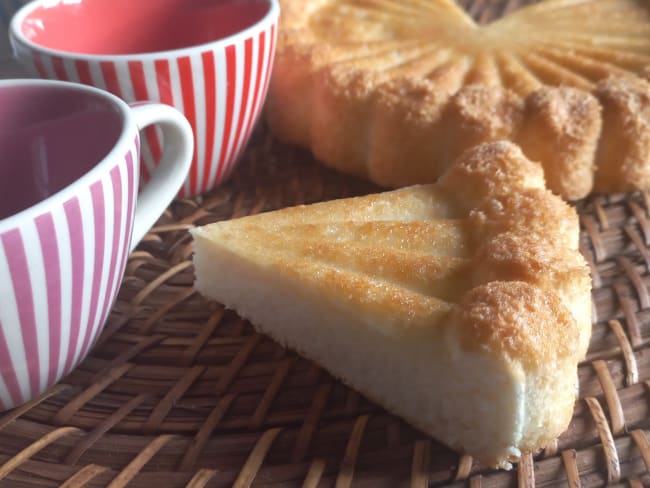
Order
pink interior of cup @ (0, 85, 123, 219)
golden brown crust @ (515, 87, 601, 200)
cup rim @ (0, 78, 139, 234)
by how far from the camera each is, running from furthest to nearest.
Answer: golden brown crust @ (515, 87, 601, 200)
pink interior of cup @ (0, 85, 123, 219)
cup rim @ (0, 78, 139, 234)

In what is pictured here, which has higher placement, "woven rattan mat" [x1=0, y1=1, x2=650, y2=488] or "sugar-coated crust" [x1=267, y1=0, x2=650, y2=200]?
"sugar-coated crust" [x1=267, y1=0, x2=650, y2=200]

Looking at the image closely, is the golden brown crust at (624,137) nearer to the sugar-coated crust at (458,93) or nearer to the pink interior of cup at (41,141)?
the sugar-coated crust at (458,93)

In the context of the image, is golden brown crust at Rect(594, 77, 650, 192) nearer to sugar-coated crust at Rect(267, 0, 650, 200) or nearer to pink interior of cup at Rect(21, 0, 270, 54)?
sugar-coated crust at Rect(267, 0, 650, 200)

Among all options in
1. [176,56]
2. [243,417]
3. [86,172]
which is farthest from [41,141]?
[243,417]

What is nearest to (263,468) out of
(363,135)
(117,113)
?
(117,113)

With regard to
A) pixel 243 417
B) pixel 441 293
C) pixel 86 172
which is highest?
pixel 86 172

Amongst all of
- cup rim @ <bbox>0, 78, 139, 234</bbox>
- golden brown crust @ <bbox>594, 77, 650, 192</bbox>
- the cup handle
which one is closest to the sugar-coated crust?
golden brown crust @ <bbox>594, 77, 650, 192</bbox>

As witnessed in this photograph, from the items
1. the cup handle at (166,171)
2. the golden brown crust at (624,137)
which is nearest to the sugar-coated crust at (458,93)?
the golden brown crust at (624,137)

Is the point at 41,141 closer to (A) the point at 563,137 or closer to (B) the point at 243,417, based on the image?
(B) the point at 243,417
